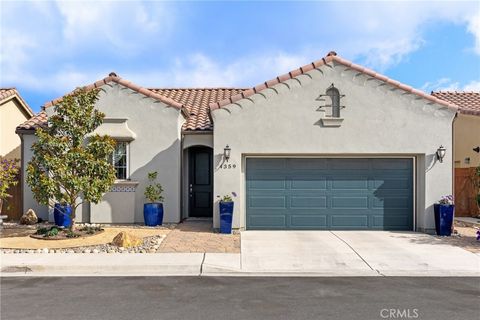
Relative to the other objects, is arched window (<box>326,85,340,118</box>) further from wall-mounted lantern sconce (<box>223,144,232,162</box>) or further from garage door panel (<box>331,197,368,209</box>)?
wall-mounted lantern sconce (<box>223,144,232,162</box>)

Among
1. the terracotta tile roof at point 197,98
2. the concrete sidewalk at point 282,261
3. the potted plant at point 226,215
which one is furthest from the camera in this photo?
the terracotta tile roof at point 197,98

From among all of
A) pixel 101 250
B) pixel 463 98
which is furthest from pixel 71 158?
pixel 463 98

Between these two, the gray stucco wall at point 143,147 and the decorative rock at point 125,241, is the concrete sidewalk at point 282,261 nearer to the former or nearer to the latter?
the decorative rock at point 125,241

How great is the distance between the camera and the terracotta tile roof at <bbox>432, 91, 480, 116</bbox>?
1845cm

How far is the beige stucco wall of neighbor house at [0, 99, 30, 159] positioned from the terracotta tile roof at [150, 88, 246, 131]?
797 cm

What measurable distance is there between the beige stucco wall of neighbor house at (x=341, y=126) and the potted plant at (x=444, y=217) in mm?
406

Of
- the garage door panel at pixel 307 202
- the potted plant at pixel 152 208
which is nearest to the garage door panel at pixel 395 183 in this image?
the garage door panel at pixel 307 202

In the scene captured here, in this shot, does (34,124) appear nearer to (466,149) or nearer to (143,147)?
(143,147)

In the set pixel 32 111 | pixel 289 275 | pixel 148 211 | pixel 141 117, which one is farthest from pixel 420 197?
pixel 32 111

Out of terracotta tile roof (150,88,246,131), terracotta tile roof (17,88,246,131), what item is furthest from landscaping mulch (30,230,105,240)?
terracotta tile roof (150,88,246,131)

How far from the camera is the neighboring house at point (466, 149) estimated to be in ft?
52.1

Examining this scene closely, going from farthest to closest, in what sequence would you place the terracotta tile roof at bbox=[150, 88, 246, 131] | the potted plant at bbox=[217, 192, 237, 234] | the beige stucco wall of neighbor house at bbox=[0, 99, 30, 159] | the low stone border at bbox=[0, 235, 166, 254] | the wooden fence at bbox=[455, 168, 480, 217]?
the beige stucco wall of neighbor house at bbox=[0, 99, 30, 159] < the wooden fence at bbox=[455, 168, 480, 217] < the terracotta tile roof at bbox=[150, 88, 246, 131] < the potted plant at bbox=[217, 192, 237, 234] < the low stone border at bbox=[0, 235, 166, 254]

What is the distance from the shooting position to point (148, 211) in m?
13.3

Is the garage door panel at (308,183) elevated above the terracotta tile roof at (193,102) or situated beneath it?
situated beneath
